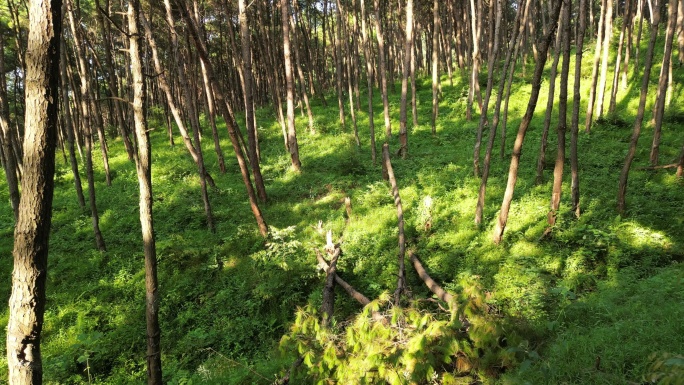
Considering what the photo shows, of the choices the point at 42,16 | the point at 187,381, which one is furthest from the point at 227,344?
the point at 42,16

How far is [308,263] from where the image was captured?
9.40 m

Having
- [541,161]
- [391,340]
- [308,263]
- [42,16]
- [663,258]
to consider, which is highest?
[42,16]

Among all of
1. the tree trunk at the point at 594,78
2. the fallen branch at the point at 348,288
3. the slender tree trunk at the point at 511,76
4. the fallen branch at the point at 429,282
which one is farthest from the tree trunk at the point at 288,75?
the tree trunk at the point at 594,78

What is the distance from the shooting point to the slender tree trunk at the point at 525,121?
655cm

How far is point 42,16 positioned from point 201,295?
7.34 m

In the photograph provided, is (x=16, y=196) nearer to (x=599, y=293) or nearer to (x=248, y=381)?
(x=248, y=381)

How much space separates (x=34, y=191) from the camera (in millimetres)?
3066

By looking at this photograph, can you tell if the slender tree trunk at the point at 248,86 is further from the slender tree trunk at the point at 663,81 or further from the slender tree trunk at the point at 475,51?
the slender tree trunk at the point at 663,81

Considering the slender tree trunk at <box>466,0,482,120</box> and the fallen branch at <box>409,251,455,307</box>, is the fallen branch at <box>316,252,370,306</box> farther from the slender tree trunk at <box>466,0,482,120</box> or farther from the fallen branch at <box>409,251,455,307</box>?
the slender tree trunk at <box>466,0,482,120</box>

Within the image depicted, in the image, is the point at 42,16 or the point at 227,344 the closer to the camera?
the point at 42,16

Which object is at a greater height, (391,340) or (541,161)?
(541,161)

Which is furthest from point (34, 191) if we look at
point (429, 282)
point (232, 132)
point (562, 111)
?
point (562, 111)

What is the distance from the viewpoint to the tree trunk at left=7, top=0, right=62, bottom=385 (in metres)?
3.02

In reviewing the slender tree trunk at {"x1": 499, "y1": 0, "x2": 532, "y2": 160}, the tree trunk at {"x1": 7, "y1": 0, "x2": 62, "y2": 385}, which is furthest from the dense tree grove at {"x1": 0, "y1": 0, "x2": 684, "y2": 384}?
the slender tree trunk at {"x1": 499, "y1": 0, "x2": 532, "y2": 160}
